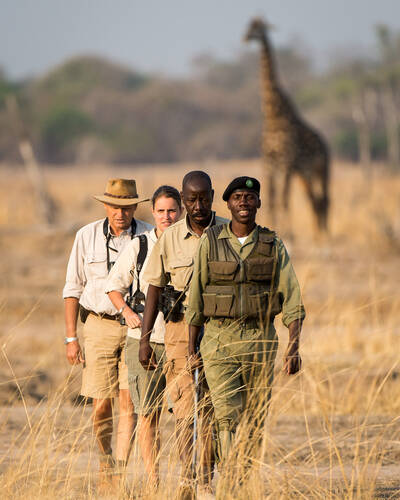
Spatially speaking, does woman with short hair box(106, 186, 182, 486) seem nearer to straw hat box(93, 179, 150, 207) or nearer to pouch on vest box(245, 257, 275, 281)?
straw hat box(93, 179, 150, 207)

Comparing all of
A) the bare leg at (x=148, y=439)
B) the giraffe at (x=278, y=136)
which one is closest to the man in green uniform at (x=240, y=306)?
the bare leg at (x=148, y=439)

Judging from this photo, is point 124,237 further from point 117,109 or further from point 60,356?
point 117,109

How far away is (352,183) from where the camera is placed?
21.8 meters

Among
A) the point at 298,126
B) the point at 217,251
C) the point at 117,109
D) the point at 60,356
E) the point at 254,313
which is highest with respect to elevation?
the point at 117,109

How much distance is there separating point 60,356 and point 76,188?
45.9ft

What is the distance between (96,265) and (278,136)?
8.27m

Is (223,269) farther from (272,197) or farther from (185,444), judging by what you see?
(272,197)

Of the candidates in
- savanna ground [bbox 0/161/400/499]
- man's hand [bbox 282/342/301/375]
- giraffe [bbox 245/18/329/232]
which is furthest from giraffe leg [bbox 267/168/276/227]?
man's hand [bbox 282/342/301/375]

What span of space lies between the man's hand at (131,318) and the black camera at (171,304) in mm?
135

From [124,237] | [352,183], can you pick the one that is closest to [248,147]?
[352,183]

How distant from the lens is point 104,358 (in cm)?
438

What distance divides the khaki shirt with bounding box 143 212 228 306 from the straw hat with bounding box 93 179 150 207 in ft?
1.82

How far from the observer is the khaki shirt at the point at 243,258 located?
11.9ft

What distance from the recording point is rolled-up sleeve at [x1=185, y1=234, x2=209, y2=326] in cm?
366
